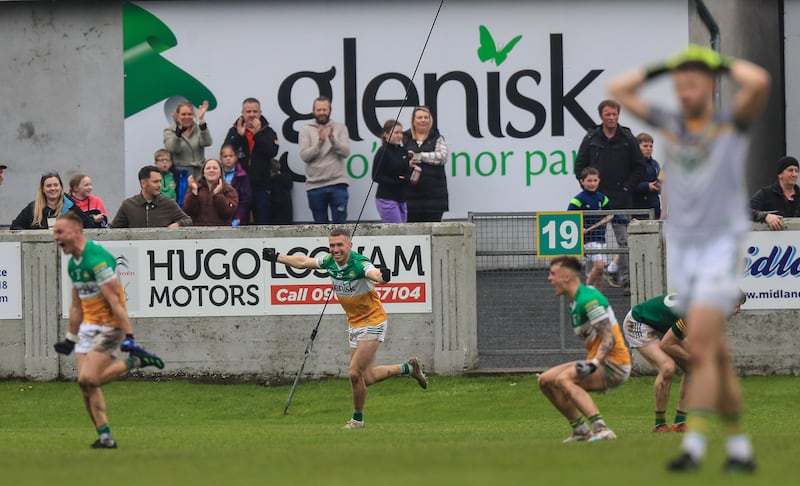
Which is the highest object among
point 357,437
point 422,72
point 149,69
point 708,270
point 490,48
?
point 490,48

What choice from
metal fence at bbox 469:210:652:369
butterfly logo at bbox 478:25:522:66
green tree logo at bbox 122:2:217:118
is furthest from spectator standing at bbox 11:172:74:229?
butterfly logo at bbox 478:25:522:66

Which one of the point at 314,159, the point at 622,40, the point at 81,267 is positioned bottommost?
the point at 81,267

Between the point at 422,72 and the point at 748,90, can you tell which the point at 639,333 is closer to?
the point at 748,90

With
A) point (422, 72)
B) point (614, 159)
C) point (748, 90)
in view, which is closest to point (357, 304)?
point (614, 159)

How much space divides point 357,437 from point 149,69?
11.1 meters

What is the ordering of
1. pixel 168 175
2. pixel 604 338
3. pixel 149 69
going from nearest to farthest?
pixel 604 338 < pixel 168 175 < pixel 149 69

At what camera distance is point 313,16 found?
2378 centimetres

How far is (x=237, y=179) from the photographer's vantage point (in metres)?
21.4

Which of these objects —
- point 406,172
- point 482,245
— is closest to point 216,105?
point 406,172

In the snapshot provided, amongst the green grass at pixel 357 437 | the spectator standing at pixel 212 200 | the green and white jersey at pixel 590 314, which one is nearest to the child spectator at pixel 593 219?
the green grass at pixel 357 437

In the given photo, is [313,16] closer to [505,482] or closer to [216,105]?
[216,105]

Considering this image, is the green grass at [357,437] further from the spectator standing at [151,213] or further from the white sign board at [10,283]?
the spectator standing at [151,213]

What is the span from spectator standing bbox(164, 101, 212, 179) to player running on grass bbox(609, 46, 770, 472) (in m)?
13.3

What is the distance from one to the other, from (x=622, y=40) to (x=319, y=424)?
29.7 ft
